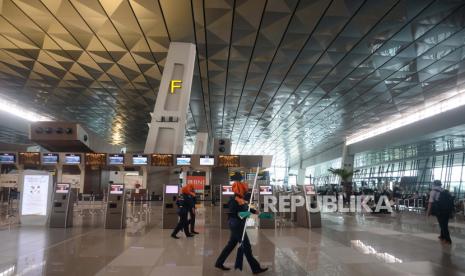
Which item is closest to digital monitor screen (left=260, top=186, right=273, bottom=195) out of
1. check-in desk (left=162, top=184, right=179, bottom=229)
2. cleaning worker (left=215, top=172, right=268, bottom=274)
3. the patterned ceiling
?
check-in desk (left=162, top=184, right=179, bottom=229)

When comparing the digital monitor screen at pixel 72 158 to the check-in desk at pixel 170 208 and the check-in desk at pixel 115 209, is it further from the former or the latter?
the check-in desk at pixel 170 208

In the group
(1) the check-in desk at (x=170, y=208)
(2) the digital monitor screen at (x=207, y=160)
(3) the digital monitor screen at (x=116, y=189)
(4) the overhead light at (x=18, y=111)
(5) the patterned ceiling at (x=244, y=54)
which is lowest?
(1) the check-in desk at (x=170, y=208)

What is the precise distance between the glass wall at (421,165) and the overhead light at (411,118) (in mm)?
1930

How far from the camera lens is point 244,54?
17000 millimetres

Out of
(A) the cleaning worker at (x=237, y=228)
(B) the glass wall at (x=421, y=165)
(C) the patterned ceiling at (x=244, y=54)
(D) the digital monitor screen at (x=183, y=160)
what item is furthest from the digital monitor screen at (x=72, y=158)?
(B) the glass wall at (x=421, y=165)

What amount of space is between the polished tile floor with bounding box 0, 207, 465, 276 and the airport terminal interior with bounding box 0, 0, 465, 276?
0.07m

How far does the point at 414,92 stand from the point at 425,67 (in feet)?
16.6

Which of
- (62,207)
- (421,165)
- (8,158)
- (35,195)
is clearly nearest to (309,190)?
(62,207)

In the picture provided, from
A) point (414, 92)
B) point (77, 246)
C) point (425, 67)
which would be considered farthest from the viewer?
point (414, 92)

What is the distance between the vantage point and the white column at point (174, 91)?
15.9m

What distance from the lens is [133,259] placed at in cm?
701

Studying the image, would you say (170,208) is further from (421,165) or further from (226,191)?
(421,165)

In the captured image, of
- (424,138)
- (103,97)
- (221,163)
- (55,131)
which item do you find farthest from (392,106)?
(55,131)

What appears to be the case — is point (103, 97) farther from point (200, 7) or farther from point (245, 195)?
point (245, 195)
